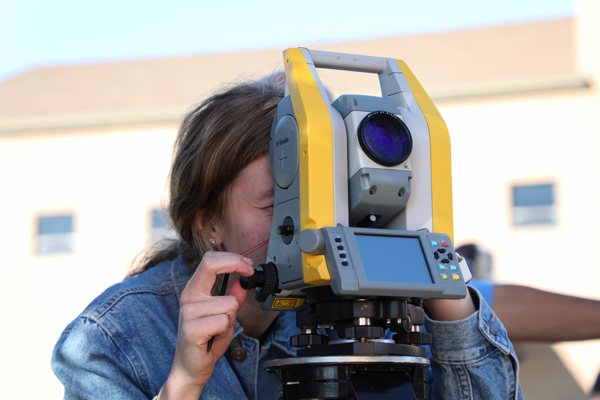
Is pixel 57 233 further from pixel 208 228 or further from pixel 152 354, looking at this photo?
pixel 152 354

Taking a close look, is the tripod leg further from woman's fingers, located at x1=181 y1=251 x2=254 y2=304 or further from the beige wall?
Answer: the beige wall

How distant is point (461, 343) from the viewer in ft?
4.79

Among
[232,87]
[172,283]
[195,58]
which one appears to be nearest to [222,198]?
[172,283]

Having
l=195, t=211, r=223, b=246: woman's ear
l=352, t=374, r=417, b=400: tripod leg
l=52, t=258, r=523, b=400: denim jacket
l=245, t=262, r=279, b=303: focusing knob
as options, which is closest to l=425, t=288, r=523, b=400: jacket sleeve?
l=52, t=258, r=523, b=400: denim jacket

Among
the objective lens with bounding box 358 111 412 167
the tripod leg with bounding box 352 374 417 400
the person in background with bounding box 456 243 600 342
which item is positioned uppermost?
the objective lens with bounding box 358 111 412 167

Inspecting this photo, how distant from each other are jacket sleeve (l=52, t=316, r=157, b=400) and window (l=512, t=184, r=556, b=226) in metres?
9.24

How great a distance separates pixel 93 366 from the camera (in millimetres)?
1400

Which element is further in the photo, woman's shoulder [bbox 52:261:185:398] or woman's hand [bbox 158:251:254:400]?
woman's shoulder [bbox 52:261:185:398]

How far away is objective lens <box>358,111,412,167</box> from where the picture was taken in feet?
3.93

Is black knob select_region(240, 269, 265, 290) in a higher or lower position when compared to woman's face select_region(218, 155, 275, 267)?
lower

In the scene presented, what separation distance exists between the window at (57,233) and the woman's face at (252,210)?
35.4 feet

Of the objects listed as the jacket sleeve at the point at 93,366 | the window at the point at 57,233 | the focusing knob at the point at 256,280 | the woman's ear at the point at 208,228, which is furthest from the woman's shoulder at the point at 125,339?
the window at the point at 57,233

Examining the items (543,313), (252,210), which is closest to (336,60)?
(252,210)

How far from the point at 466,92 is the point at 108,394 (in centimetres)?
975
